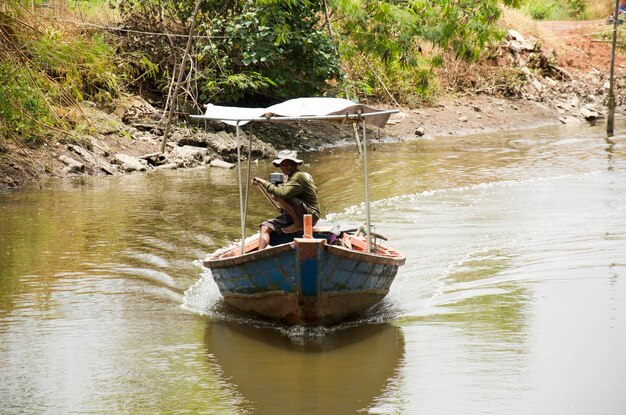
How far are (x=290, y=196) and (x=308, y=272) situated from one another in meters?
1.09

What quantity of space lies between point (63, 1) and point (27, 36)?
6.09 m

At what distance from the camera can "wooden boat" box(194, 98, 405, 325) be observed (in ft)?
28.0

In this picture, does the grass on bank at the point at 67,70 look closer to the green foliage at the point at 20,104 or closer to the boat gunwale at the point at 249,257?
the green foliage at the point at 20,104

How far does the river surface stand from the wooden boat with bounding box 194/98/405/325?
0.83 ft

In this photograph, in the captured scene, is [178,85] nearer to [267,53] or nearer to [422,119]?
[267,53]

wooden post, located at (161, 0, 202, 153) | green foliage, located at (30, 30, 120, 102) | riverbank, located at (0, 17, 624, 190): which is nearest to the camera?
green foliage, located at (30, 30, 120, 102)

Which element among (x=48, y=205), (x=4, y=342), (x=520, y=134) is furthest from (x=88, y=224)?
(x=520, y=134)

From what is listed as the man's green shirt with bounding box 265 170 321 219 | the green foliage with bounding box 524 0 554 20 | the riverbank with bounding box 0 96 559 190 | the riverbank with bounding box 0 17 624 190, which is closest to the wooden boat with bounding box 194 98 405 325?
the man's green shirt with bounding box 265 170 321 219

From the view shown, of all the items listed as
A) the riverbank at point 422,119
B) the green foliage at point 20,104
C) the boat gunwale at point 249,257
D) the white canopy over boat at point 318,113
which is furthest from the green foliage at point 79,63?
the boat gunwale at point 249,257

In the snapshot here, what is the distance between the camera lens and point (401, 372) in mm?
7875

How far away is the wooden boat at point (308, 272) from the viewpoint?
8.55 meters

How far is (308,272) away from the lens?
8.55m

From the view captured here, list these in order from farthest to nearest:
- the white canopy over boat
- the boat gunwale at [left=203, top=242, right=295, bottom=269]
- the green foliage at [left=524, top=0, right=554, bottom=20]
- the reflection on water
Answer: the green foliage at [left=524, top=0, right=554, bottom=20], the white canopy over boat, the boat gunwale at [left=203, top=242, right=295, bottom=269], the reflection on water

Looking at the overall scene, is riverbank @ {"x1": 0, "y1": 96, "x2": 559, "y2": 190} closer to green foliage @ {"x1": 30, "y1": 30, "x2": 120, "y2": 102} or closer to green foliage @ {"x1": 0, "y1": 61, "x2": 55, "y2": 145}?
green foliage @ {"x1": 30, "y1": 30, "x2": 120, "y2": 102}
